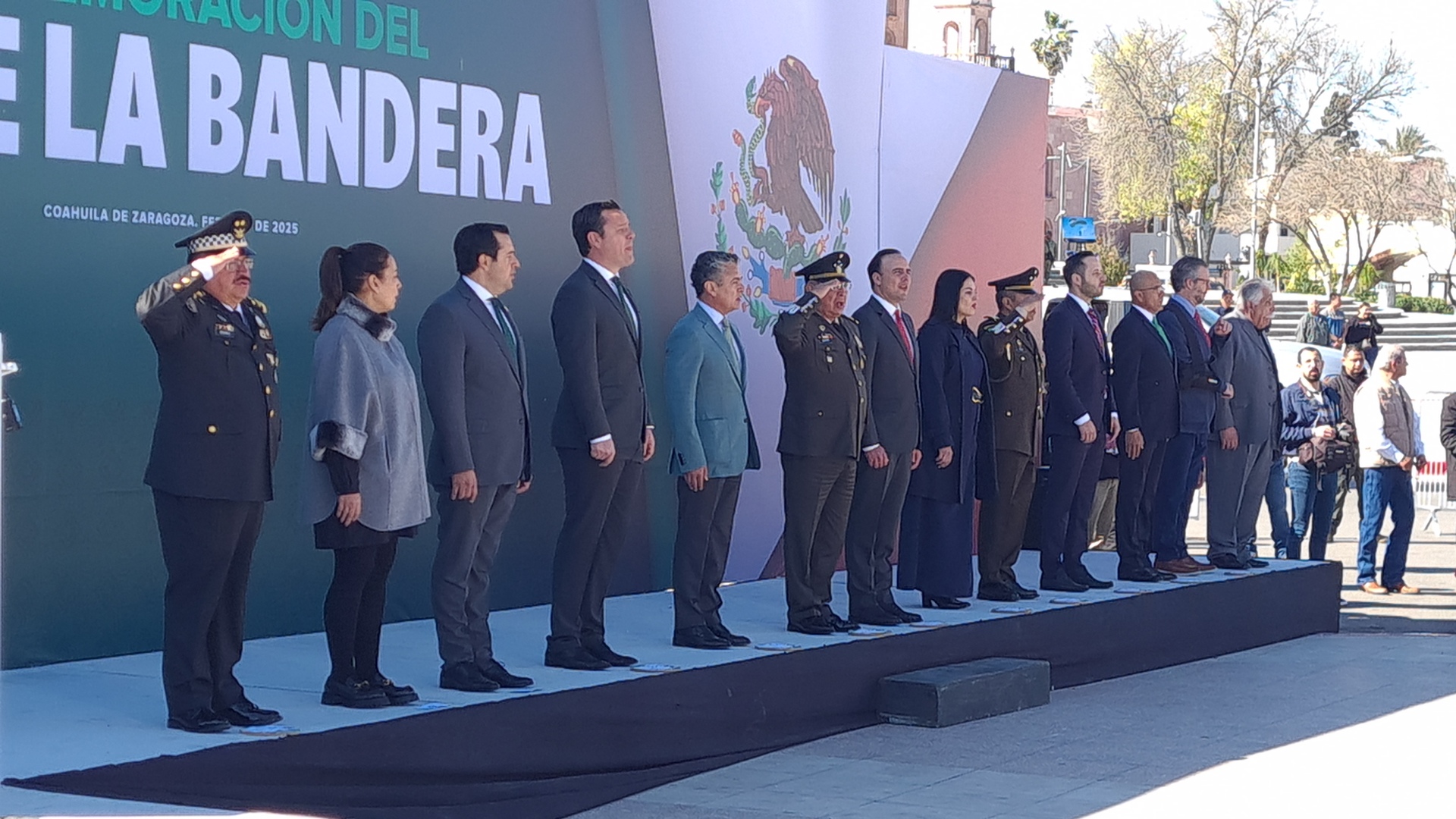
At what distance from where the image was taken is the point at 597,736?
6.07 metres

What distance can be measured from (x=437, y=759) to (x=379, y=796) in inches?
8.3

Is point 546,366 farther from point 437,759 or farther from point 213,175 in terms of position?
point 437,759

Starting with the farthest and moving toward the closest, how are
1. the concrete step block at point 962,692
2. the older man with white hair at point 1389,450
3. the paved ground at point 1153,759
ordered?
the older man with white hair at point 1389,450 → the concrete step block at point 962,692 → the paved ground at point 1153,759

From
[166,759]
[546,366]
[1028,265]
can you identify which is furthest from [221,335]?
[1028,265]

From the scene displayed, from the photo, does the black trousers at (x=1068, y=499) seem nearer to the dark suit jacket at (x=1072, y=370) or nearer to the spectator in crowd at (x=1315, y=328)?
the dark suit jacket at (x=1072, y=370)

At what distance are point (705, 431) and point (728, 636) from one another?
0.78 meters

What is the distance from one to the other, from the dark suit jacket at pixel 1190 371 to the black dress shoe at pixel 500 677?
180 inches

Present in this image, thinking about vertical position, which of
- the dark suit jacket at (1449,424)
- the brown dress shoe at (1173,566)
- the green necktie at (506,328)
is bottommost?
the brown dress shoe at (1173,566)

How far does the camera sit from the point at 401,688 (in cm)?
566

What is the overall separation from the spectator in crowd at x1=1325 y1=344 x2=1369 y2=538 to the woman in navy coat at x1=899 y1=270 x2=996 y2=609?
14.7 feet

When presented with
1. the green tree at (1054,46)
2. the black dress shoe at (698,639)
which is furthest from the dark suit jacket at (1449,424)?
the green tree at (1054,46)

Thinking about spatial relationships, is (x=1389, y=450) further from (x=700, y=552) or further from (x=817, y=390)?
(x=700, y=552)

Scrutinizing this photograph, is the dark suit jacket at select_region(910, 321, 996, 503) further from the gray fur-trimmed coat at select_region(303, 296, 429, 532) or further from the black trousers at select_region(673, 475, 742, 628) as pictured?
the gray fur-trimmed coat at select_region(303, 296, 429, 532)

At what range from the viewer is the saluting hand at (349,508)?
5.34m
